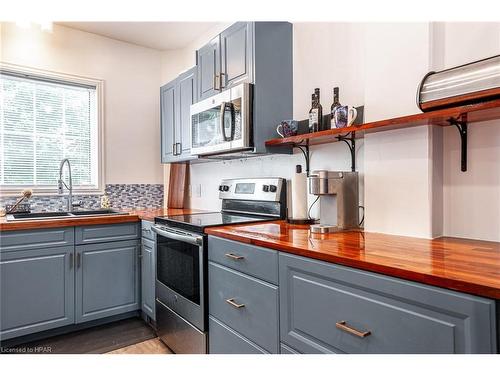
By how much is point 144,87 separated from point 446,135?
9.97 ft

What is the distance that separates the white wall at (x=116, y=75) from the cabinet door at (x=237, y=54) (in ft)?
5.07

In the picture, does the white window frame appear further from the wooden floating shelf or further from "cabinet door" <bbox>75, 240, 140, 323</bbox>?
the wooden floating shelf

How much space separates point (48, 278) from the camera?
2.35 meters

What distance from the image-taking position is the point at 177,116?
3.08m

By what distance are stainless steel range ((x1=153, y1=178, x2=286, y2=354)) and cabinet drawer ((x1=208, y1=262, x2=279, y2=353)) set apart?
0.10 m

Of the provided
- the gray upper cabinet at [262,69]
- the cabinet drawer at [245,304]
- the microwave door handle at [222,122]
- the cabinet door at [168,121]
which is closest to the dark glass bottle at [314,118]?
the gray upper cabinet at [262,69]

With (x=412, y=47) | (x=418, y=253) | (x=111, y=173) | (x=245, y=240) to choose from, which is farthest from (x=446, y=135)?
(x=111, y=173)

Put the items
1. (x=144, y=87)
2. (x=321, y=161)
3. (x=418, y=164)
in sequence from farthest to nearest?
(x=144, y=87), (x=321, y=161), (x=418, y=164)

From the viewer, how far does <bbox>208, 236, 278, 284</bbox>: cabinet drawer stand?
1426 millimetres

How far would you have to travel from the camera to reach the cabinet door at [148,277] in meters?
2.51

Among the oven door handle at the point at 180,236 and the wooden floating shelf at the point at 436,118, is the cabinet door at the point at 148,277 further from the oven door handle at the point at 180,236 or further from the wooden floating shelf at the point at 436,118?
the wooden floating shelf at the point at 436,118

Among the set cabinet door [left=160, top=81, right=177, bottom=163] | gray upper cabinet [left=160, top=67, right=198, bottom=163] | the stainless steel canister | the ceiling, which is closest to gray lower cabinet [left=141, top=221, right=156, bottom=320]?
gray upper cabinet [left=160, top=67, right=198, bottom=163]
